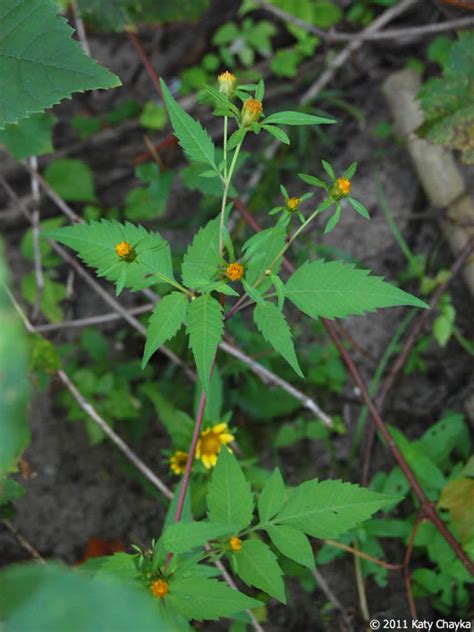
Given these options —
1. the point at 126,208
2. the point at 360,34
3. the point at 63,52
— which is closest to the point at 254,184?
the point at 126,208

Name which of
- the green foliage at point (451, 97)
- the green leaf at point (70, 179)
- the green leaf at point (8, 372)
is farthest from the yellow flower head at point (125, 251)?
the green leaf at point (70, 179)

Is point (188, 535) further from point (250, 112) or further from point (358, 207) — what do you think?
point (250, 112)

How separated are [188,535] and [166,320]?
0.41 metres

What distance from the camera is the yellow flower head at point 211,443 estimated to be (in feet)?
5.82

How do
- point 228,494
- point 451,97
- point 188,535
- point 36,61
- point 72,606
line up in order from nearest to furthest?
point 72,606, point 188,535, point 228,494, point 36,61, point 451,97

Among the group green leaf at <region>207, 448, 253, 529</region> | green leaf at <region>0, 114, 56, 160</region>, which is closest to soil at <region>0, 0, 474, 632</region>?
green leaf at <region>0, 114, 56, 160</region>

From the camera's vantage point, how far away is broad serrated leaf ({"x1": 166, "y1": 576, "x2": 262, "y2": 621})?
115 cm

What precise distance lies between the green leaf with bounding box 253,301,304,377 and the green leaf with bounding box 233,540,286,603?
1.31ft

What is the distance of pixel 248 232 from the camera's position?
8.16 ft

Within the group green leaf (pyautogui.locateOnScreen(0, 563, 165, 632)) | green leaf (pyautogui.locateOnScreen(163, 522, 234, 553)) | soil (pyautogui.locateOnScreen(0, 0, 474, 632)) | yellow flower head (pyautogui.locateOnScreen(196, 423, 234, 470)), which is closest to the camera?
green leaf (pyautogui.locateOnScreen(0, 563, 165, 632))

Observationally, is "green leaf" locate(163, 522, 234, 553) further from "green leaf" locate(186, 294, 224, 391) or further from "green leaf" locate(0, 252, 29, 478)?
"green leaf" locate(0, 252, 29, 478)

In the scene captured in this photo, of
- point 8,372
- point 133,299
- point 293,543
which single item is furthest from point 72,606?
Answer: point 133,299

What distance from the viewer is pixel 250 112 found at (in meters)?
1.24

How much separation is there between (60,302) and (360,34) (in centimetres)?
168
